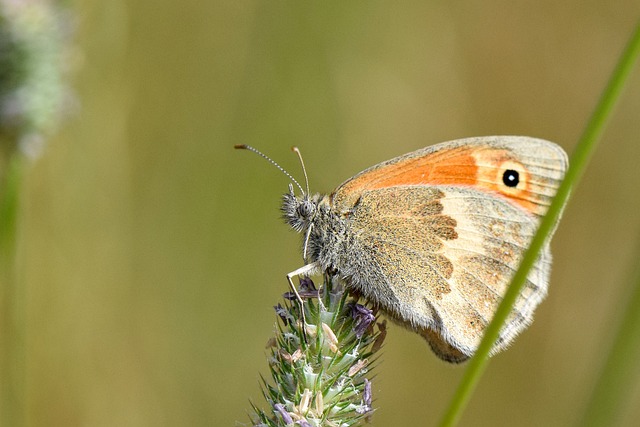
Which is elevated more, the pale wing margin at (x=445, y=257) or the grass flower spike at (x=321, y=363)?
the pale wing margin at (x=445, y=257)

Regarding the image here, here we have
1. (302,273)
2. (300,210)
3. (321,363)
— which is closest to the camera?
(321,363)

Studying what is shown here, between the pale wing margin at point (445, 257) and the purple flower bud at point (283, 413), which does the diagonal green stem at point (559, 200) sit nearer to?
the purple flower bud at point (283, 413)


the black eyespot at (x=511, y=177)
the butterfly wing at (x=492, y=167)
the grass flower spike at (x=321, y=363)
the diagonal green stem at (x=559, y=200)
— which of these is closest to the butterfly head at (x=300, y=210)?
the butterfly wing at (x=492, y=167)

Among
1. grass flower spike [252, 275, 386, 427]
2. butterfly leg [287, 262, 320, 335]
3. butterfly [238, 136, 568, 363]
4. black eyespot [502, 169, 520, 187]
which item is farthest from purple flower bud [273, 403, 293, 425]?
black eyespot [502, 169, 520, 187]

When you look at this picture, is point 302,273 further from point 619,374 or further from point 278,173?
point 278,173

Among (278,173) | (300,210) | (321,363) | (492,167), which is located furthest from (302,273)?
(278,173)

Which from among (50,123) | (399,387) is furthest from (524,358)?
(50,123)
